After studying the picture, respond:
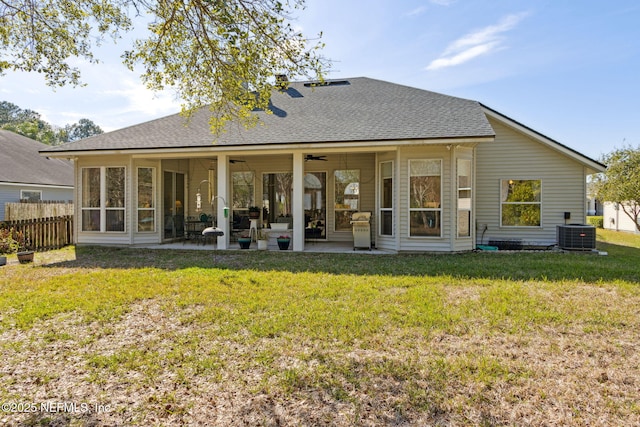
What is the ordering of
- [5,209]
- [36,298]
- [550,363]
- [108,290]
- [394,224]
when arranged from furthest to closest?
[5,209], [394,224], [108,290], [36,298], [550,363]

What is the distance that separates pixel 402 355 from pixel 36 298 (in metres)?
5.42

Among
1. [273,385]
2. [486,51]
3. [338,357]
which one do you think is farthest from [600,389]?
[486,51]

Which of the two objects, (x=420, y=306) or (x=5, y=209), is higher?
(x=5, y=209)

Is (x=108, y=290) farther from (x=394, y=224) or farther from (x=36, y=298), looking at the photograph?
(x=394, y=224)

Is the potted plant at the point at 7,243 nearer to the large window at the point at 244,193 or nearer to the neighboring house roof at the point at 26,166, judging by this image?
the large window at the point at 244,193

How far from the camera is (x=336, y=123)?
10875 mm

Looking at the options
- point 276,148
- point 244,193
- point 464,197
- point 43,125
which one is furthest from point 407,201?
point 43,125

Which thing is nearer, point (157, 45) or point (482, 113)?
point (157, 45)

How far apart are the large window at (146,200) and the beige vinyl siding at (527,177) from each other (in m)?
10.2

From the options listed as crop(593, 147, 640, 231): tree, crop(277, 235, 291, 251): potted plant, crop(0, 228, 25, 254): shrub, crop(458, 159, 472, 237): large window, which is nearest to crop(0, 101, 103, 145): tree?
crop(0, 228, 25, 254): shrub

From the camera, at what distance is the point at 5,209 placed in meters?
15.7

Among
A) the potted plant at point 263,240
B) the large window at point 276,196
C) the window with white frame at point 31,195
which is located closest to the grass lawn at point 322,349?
the potted plant at point 263,240

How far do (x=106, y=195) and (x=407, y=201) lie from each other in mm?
9086

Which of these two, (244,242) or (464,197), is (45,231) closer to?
(244,242)
